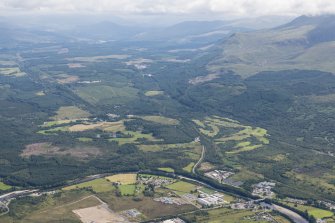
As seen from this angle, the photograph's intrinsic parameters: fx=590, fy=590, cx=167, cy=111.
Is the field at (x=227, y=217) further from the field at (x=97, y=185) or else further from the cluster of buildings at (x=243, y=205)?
the field at (x=97, y=185)

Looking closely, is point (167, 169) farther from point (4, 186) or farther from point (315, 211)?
point (315, 211)

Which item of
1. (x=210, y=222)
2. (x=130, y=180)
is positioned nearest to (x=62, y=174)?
(x=130, y=180)

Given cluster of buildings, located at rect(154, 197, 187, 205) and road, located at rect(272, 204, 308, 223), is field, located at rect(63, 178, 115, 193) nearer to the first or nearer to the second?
cluster of buildings, located at rect(154, 197, 187, 205)

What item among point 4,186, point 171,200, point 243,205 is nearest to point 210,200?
point 243,205

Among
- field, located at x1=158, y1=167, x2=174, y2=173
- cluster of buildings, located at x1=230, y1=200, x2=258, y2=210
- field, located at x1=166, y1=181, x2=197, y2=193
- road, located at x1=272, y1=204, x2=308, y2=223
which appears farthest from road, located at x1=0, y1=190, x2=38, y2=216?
road, located at x1=272, y1=204, x2=308, y2=223

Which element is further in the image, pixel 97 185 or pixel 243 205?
pixel 97 185

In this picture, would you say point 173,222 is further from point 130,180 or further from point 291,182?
point 291,182
